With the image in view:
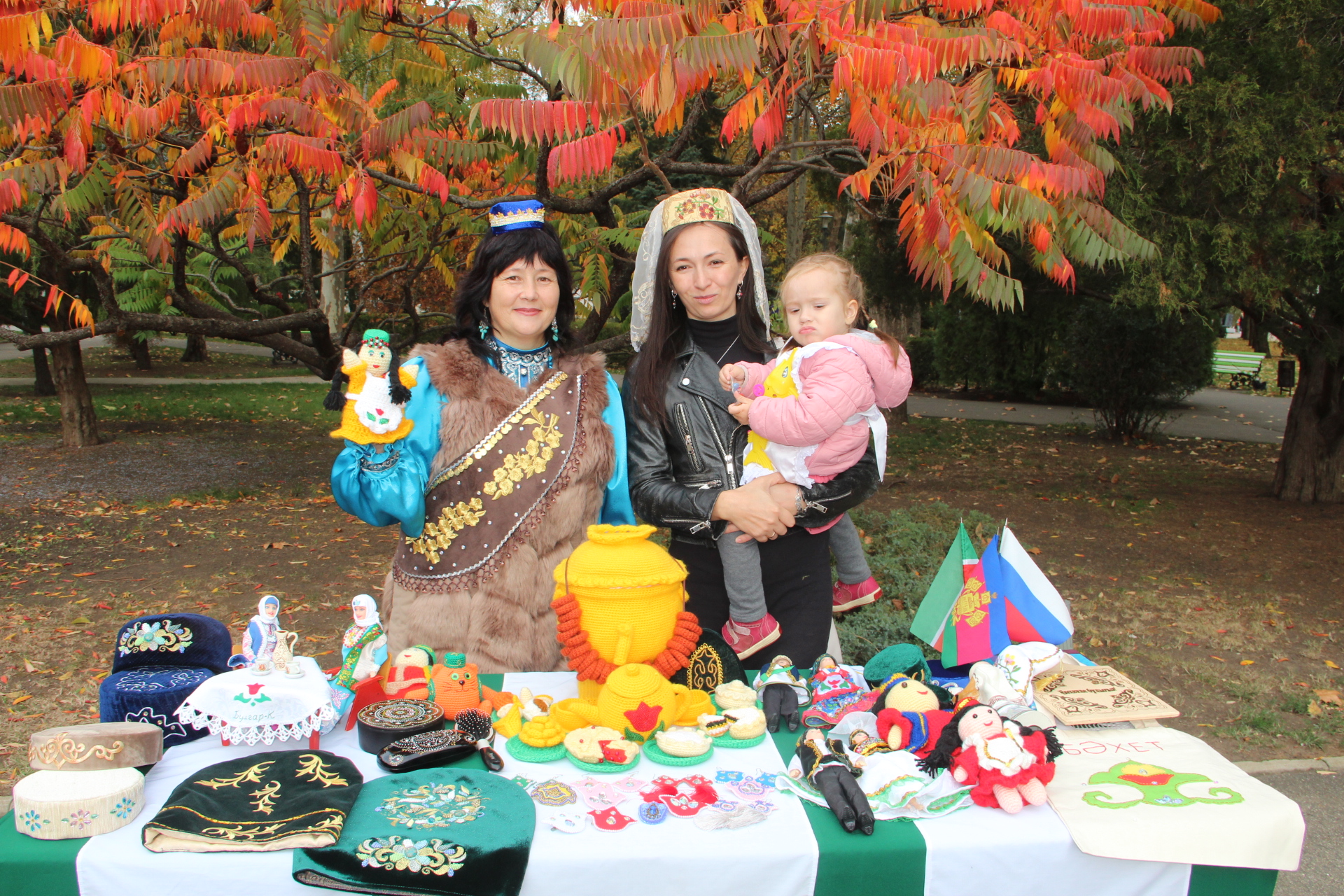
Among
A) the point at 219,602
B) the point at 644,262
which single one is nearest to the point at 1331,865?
the point at 644,262

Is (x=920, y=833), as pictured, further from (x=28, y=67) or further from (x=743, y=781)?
(x=28, y=67)

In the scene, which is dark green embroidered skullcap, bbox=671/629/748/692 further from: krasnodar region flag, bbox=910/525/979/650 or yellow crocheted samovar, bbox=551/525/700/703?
krasnodar region flag, bbox=910/525/979/650

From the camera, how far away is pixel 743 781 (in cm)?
181

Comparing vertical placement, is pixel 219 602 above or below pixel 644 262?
below

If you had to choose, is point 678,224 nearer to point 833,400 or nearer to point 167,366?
point 833,400

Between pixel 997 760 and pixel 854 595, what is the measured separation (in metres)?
1.49

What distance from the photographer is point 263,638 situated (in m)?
1.94

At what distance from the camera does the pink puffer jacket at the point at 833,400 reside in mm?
2383

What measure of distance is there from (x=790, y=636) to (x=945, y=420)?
47.1ft

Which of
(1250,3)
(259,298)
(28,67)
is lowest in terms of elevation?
(259,298)

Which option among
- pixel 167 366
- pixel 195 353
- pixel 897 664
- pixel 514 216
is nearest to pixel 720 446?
pixel 897 664

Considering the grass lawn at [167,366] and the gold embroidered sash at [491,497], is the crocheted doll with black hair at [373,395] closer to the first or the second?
the gold embroidered sash at [491,497]

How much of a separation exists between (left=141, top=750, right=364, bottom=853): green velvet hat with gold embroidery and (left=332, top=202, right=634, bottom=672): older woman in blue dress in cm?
70

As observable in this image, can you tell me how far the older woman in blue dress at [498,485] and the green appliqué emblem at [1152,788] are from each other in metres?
1.49
